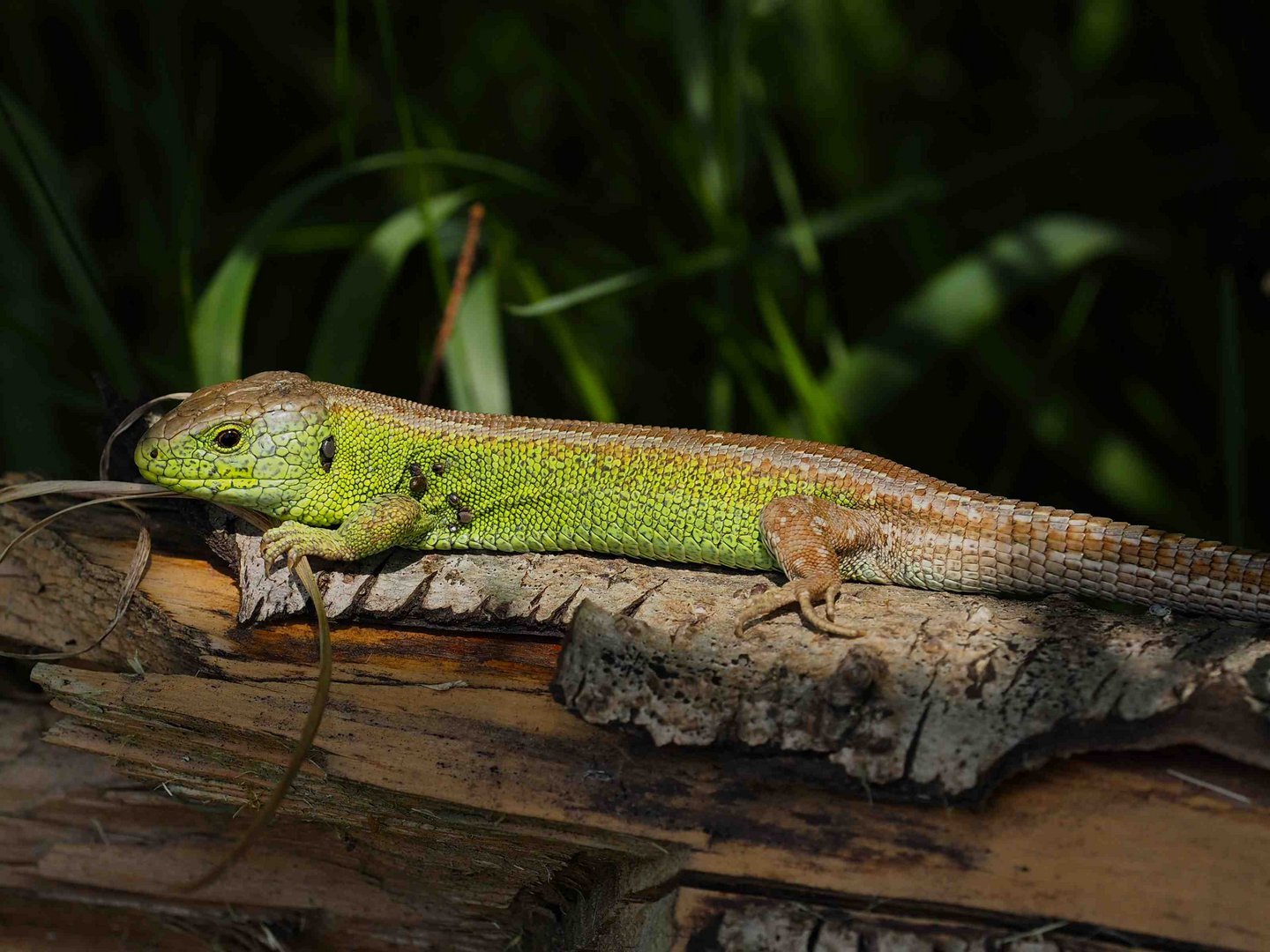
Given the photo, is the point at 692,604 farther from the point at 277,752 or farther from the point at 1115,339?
the point at 1115,339

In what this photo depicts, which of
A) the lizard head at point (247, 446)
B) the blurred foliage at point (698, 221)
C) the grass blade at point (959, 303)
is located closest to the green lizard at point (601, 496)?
the lizard head at point (247, 446)

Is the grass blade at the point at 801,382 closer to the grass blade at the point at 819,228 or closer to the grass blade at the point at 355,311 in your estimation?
the grass blade at the point at 819,228

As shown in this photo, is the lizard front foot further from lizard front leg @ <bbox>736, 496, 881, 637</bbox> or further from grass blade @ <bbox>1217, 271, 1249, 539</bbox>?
grass blade @ <bbox>1217, 271, 1249, 539</bbox>

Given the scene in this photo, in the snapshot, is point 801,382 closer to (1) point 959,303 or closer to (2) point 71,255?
(1) point 959,303

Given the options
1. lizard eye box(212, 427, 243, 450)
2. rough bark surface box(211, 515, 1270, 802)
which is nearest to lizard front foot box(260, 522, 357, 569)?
rough bark surface box(211, 515, 1270, 802)

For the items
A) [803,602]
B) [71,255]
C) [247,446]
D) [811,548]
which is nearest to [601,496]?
[811,548]
